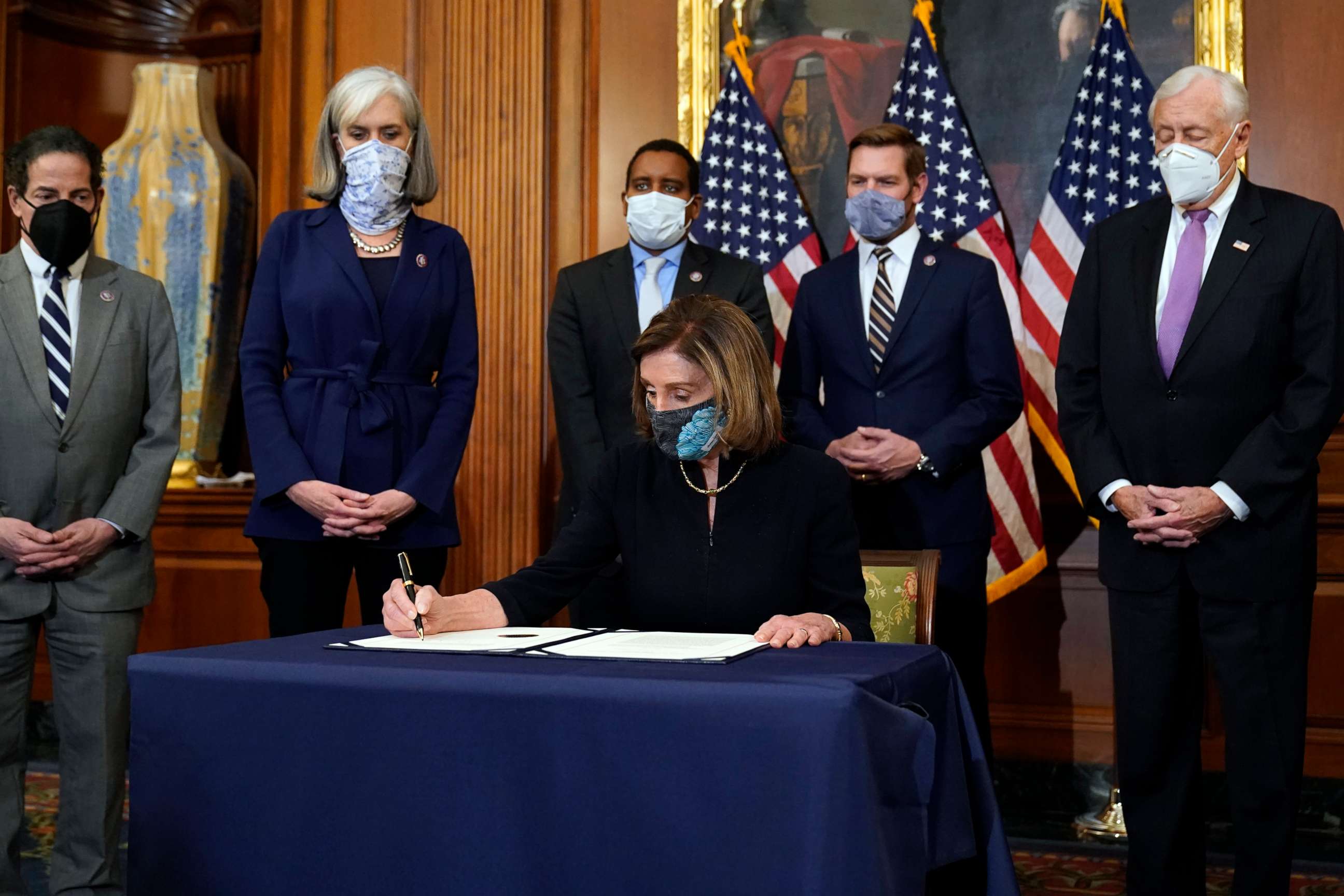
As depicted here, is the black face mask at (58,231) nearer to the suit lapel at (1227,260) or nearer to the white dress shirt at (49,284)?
the white dress shirt at (49,284)

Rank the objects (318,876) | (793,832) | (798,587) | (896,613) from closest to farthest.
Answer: (793,832), (318,876), (798,587), (896,613)

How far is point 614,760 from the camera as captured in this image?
1.76 m

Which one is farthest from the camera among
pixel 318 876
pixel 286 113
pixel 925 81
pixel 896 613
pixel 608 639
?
pixel 286 113

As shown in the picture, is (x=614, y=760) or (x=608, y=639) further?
(x=608, y=639)

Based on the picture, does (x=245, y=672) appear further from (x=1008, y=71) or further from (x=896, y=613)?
(x=1008, y=71)

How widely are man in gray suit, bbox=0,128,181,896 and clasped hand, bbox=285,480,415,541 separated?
0.51 meters

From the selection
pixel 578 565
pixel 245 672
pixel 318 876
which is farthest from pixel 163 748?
pixel 578 565

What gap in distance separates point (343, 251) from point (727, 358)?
52.9 inches

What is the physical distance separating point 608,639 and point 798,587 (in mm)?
468

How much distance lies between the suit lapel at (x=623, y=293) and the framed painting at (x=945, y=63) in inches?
49.7

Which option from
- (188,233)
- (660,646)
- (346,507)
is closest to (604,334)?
(346,507)

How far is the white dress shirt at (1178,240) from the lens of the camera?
321 centimetres

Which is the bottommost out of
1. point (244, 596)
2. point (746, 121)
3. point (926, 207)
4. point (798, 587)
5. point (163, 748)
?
point (244, 596)

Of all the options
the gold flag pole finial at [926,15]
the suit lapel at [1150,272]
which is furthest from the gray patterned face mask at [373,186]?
the gold flag pole finial at [926,15]
